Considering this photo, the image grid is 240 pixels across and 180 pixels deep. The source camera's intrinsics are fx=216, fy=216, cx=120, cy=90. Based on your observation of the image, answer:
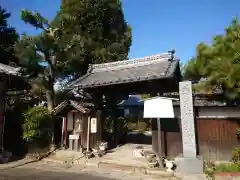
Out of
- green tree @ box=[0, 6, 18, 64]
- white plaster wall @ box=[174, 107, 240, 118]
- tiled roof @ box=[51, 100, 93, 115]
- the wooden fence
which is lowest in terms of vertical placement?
the wooden fence

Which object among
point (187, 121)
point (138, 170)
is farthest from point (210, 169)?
point (138, 170)

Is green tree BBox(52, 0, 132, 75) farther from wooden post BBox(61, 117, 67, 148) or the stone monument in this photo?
the stone monument

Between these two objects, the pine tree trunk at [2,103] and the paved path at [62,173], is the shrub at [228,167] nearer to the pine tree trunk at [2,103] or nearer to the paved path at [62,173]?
the paved path at [62,173]

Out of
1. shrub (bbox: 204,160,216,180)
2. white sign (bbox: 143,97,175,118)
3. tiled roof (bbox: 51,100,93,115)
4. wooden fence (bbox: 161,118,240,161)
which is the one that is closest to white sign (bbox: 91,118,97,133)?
tiled roof (bbox: 51,100,93,115)

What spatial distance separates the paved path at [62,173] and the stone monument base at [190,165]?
1261 mm

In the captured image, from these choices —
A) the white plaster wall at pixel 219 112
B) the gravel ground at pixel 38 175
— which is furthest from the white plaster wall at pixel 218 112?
the gravel ground at pixel 38 175

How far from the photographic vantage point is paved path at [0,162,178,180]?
9.22 m

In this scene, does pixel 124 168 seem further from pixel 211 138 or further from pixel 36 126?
pixel 36 126

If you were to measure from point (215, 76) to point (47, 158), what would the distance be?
10336mm

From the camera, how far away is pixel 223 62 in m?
8.83

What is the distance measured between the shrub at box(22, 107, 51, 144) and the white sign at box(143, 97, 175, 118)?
7049 millimetres

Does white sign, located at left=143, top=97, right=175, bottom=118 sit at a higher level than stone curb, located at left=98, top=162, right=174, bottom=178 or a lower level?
higher

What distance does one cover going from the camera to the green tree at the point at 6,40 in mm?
21844

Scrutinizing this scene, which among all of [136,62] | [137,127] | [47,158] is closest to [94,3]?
[136,62]
